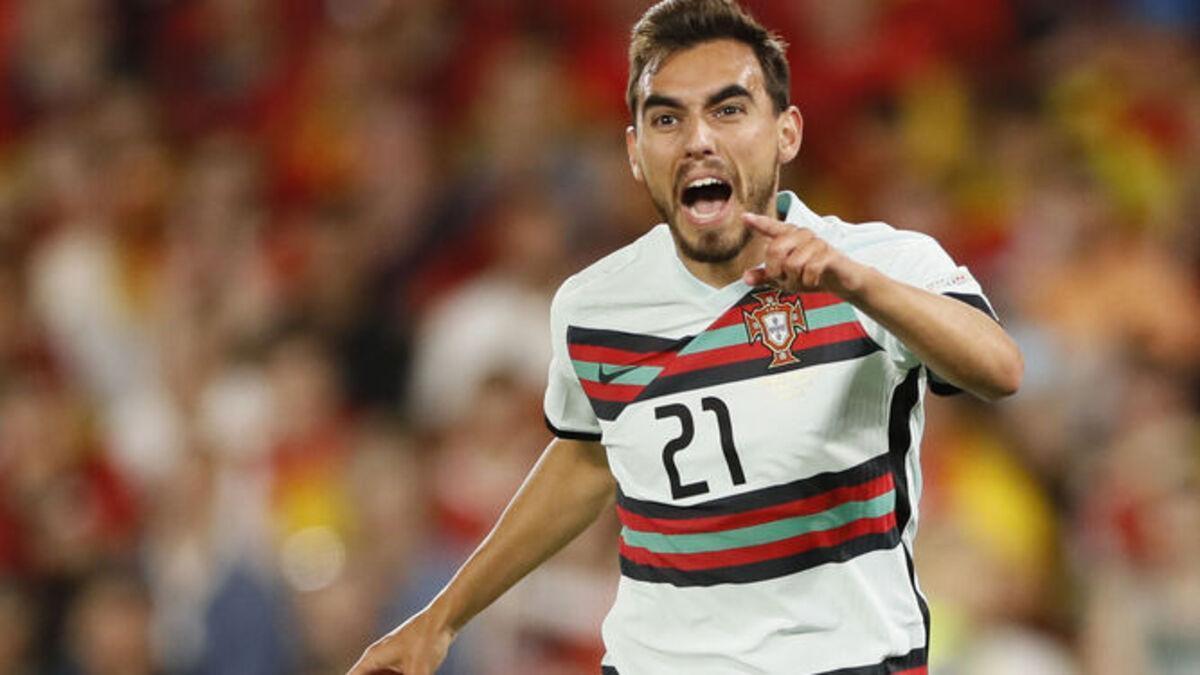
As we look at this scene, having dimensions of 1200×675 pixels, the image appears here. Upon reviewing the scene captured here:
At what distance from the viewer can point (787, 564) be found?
10.3ft

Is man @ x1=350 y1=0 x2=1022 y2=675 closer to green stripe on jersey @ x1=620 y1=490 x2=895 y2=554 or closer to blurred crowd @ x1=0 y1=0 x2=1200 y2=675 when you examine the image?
green stripe on jersey @ x1=620 y1=490 x2=895 y2=554

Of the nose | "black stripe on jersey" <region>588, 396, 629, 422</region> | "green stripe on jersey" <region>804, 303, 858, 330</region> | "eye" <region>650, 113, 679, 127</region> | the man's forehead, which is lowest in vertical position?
"black stripe on jersey" <region>588, 396, 629, 422</region>

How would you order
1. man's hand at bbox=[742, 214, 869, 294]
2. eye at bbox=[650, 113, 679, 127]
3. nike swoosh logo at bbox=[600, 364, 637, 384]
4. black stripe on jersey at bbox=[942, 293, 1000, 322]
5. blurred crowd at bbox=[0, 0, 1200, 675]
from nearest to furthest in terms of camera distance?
1. man's hand at bbox=[742, 214, 869, 294]
2. black stripe on jersey at bbox=[942, 293, 1000, 322]
3. eye at bbox=[650, 113, 679, 127]
4. nike swoosh logo at bbox=[600, 364, 637, 384]
5. blurred crowd at bbox=[0, 0, 1200, 675]

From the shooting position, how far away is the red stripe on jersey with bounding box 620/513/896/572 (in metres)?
3.15

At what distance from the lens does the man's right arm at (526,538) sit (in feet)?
11.7

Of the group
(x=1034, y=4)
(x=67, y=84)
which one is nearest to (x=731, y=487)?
(x=1034, y=4)

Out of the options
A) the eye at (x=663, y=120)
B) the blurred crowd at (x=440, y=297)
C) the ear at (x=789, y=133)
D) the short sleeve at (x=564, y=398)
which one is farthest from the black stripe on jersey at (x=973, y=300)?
the blurred crowd at (x=440, y=297)

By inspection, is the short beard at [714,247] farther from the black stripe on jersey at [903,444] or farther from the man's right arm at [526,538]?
the man's right arm at [526,538]

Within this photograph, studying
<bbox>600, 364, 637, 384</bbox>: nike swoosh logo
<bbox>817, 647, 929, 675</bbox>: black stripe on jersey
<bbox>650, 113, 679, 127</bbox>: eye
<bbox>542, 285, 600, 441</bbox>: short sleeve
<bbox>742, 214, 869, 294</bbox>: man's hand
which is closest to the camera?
<bbox>742, 214, 869, 294</bbox>: man's hand

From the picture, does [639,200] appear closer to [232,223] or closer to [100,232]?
[232,223]

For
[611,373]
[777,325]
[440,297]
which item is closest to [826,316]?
[777,325]

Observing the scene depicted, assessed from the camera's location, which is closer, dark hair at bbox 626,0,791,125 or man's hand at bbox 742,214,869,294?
man's hand at bbox 742,214,869,294

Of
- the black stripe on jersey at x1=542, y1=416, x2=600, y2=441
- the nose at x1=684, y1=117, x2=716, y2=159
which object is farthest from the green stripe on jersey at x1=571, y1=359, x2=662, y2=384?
the nose at x1=684, y1=117, x2=716, y2=159

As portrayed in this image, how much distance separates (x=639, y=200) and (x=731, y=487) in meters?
4.08
